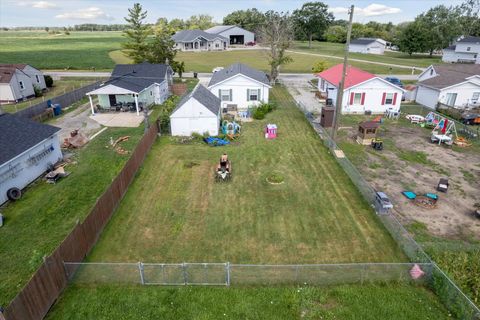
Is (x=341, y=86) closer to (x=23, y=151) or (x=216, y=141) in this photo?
(x=216, y=141)

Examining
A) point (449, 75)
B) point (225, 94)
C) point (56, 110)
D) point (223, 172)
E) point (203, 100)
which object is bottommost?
point (223, 172)

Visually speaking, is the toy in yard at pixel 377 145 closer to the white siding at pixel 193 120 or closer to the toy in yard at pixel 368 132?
the toy in yard at pixel 368 132

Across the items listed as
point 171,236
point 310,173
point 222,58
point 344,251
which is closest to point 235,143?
point 310,173

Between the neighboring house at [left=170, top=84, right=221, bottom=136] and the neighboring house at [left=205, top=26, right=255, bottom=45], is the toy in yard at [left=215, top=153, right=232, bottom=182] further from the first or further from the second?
the neighboring house at [left=205, top=26, right=255, bottom=45]

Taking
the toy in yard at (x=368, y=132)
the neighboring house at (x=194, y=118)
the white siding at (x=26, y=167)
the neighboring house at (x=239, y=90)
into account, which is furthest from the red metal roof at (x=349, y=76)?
the white siding at (x=26, y=167)

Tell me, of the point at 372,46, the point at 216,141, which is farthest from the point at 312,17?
the point at 216,141
